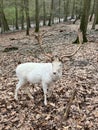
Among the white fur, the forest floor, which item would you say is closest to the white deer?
the white fur

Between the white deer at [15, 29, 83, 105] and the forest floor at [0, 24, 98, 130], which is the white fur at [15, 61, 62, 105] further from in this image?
the forest floor at [0, 24, 98, 130]

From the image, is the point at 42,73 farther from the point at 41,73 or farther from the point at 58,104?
the point at 58,104

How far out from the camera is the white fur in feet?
22.2

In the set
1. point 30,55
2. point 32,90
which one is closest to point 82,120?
point 32,90

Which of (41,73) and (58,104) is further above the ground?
(41,73)

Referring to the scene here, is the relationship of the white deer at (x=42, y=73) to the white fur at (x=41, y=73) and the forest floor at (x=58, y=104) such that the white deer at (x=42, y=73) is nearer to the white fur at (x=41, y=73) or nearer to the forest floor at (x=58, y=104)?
the white fur at (x=41, y=73)

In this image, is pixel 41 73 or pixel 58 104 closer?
pixel 41 73

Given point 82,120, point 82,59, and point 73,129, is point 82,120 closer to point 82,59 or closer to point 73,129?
point 73,129

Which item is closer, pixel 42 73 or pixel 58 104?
pixel 42 73

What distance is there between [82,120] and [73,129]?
45cm

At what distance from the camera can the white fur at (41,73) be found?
6760 millimetres

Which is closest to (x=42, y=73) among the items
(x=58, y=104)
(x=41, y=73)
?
(x=41, y=73)

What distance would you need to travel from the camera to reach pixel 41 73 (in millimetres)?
7328

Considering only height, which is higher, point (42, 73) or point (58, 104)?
point (42, 73)
